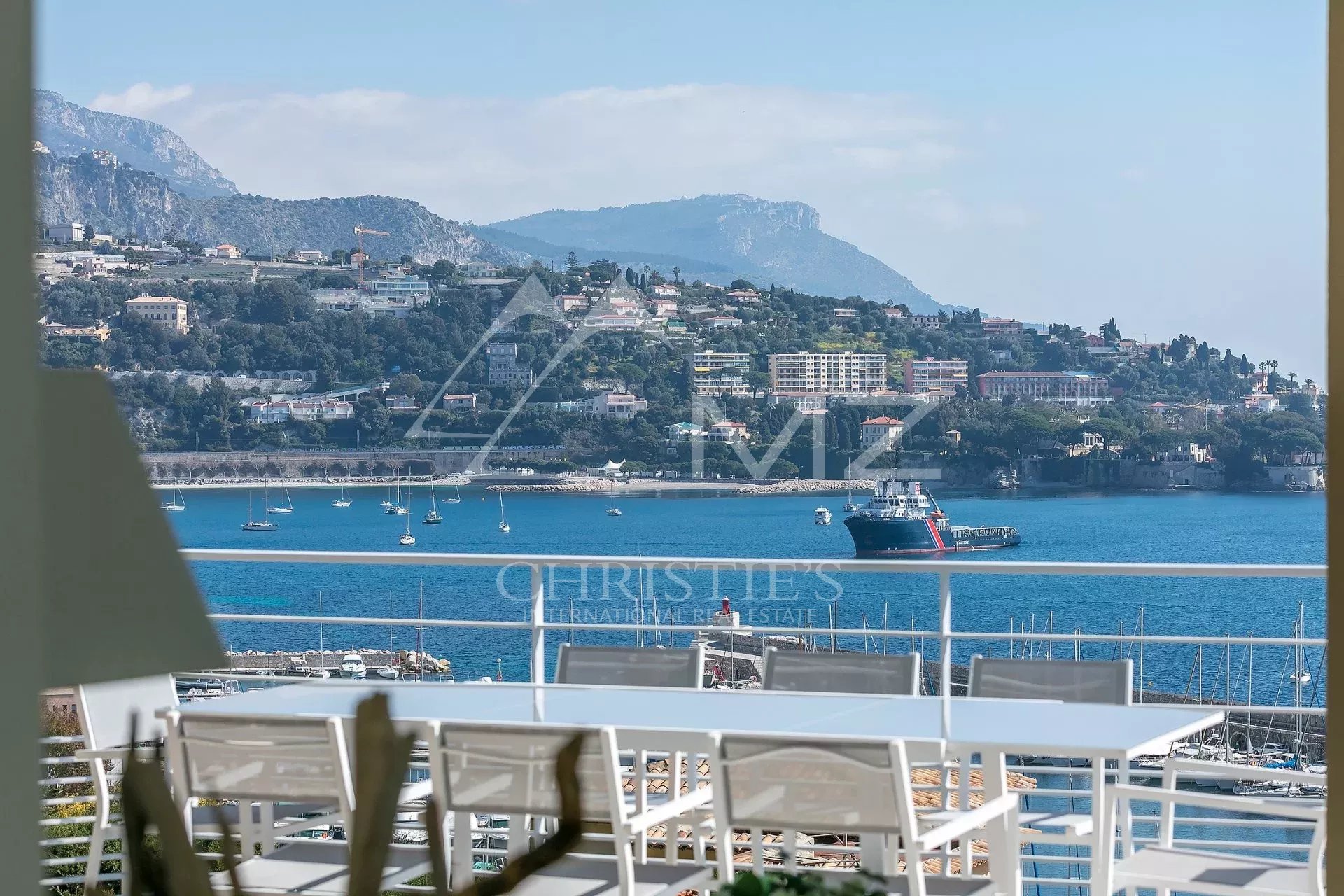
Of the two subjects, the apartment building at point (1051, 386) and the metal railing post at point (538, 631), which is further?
the apartment building at point (1051, 386)

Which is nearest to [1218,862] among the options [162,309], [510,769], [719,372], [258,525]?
[510,769]

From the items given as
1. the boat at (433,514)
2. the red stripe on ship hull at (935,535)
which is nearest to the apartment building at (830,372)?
the red stripe on ship hull at (935,535)

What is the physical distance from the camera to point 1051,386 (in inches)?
1620

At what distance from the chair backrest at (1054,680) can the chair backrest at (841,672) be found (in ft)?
0.62

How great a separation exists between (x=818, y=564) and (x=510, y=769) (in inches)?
68.4

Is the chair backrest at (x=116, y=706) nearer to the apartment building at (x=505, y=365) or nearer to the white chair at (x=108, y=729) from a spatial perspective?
the white chair at (x=108, y=729)

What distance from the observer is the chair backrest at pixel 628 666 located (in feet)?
13.8

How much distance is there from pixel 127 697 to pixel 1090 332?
4141 centimetres

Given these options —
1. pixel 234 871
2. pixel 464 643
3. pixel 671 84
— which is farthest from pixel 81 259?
pixel 234 871

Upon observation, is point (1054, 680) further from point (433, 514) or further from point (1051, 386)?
point (433, 514)

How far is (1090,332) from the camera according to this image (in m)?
42.8

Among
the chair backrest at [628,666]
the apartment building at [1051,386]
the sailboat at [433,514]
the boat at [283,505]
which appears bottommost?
Result: the sailboat at [433,514]

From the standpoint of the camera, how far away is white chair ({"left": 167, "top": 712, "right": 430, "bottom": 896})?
9.96ft

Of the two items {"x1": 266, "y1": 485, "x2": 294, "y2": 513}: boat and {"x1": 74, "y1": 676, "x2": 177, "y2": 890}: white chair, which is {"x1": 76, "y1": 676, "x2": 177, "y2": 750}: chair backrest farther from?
{"x1": 266, "y1": 485, "x2": 294, "y2": 513}: boat
